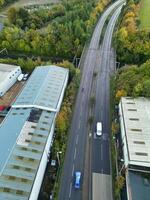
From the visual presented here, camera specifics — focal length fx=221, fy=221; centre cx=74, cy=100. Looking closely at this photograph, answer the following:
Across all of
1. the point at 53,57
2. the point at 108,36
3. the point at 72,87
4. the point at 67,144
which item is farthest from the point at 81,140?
the point at 108,36

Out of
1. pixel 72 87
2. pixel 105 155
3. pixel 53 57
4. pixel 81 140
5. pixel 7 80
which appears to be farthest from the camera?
pixel 53 57

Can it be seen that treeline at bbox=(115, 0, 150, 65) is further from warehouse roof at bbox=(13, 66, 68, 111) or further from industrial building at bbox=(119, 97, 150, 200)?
industrial building at bbox=(119, 97, 150, 200)

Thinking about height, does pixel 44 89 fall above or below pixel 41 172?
above

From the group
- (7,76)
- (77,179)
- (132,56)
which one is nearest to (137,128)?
Answer: (77,179)

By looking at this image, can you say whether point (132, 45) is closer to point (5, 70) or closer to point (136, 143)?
point (5, 70)

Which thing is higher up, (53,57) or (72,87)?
(53,57)

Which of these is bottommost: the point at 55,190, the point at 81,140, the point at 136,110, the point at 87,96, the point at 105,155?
the point at 55,190

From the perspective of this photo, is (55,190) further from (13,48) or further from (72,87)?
(13,48)

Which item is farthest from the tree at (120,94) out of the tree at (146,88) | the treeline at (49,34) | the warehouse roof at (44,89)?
the treeline at (49,34)
